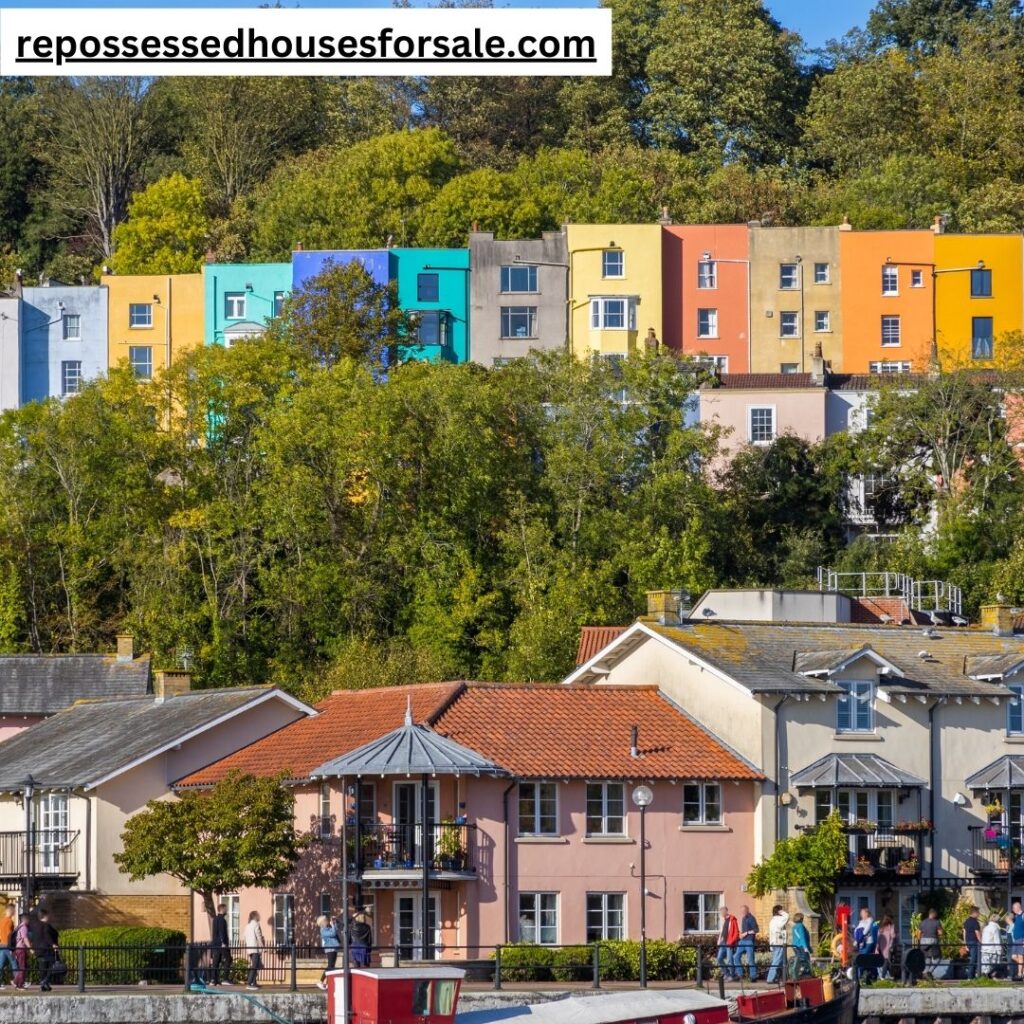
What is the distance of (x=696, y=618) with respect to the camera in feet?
191

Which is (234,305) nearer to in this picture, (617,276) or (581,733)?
(617,276)

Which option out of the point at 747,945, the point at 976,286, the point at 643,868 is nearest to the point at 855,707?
the point at 643,868

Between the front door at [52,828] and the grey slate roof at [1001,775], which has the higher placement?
the grey slate roof at [1001,775]

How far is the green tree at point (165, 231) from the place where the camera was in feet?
355

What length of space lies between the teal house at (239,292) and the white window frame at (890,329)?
24.4 m

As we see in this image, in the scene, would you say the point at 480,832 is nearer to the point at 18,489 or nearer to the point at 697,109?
the point at 18,489

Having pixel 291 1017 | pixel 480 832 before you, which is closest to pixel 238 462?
pixel 480 832

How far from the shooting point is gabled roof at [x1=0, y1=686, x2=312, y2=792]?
176 feet

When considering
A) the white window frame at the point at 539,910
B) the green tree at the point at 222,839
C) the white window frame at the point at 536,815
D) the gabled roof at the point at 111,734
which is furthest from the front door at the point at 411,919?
the gabled roof at the point at 111,734

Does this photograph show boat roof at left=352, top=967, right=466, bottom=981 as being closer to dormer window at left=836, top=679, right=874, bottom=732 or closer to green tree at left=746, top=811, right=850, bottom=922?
green tree at left=746, top=811, right=850, bottom=922

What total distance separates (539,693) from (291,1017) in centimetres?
1556

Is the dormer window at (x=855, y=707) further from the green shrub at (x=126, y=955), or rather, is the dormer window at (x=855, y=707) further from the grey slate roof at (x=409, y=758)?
the green shrub at (x=126, y=955)

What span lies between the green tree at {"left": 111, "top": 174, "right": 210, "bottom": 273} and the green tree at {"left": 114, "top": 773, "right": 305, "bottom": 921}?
6160 centimetres

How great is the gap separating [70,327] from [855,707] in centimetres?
5296
